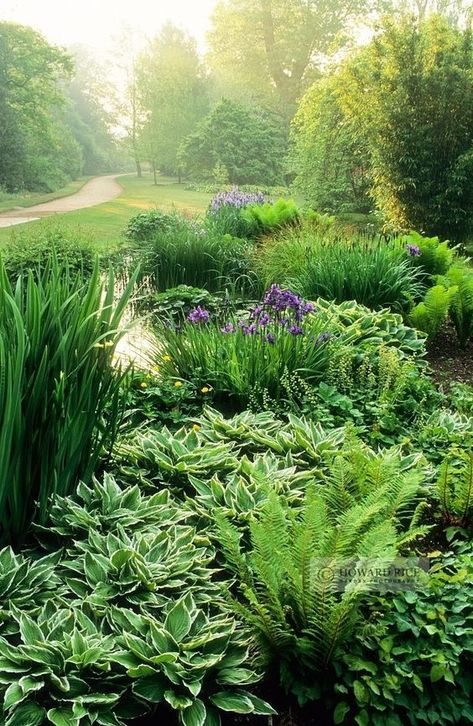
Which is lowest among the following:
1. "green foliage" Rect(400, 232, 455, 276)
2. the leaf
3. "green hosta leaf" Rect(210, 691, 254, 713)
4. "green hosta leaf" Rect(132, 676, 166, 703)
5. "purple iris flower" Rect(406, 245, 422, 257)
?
the leaf

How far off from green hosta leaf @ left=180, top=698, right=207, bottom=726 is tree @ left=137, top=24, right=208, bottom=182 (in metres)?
26.7

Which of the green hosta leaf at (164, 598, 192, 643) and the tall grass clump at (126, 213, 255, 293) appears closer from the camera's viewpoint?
the green hosta leaf at (164, 598, 192, 643)

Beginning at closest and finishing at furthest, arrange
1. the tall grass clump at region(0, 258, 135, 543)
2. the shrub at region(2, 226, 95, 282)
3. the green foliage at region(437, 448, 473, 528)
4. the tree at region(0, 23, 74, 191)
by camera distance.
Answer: the tall grass clump at region(0, 258, 135, 543) → the green foliage at region(437, 448, 473, 528) → the shrub at region(2, 226, 95, 282) → the tree at region(0, 23, 74, 191)

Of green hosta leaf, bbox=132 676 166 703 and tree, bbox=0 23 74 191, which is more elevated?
tree, bbox=0 23 74 191

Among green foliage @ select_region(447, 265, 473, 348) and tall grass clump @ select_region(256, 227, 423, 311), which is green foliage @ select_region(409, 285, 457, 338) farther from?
tall grass clump @ select_region(256, 227, 423, 311)

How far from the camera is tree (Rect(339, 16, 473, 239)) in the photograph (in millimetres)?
9664

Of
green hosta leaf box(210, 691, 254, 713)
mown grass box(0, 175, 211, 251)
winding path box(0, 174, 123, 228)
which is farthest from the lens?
winding path box(0, 174, 123, 228)

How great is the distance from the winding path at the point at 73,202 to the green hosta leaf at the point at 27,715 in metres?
11.2

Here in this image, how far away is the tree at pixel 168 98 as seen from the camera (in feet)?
86.9

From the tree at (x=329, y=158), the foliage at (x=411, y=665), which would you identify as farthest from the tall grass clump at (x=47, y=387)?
the tree at (x=329, y=158)

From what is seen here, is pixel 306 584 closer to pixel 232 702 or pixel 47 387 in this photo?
pixel 232 702

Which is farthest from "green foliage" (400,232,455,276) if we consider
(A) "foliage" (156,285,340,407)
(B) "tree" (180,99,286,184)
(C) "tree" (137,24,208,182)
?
(C) "tree" (137,24,208,182)

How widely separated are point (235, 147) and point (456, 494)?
78.7 feet

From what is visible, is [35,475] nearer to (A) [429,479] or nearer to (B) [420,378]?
(A) [429,479]
